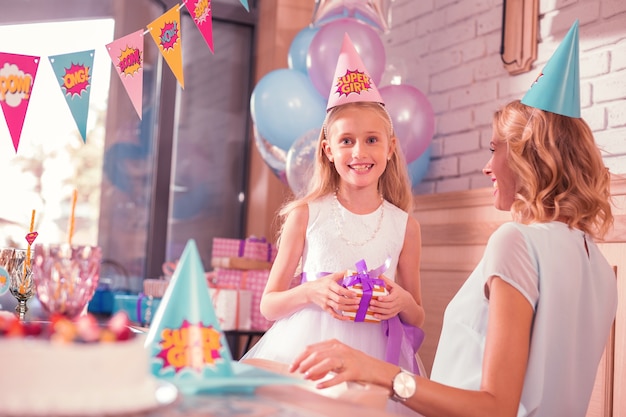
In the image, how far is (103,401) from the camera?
673 millimetres

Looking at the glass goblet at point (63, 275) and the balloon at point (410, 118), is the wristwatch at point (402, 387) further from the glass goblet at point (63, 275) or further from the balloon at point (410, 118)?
the balloon at point (410, 118)

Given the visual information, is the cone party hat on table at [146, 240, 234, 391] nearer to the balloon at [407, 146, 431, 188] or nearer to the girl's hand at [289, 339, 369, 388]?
the girl's hand at [289, 339, 369, 388]

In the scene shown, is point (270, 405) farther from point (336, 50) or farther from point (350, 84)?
point (336, 50)

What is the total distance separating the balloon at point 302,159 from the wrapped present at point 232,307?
605mm

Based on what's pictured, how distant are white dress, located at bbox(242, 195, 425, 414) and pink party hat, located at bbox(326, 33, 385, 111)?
0.30 m

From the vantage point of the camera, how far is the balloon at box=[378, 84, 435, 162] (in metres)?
2.96

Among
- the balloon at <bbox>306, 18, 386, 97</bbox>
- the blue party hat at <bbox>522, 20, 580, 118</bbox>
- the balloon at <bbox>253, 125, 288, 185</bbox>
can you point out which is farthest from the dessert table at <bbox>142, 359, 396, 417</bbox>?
the balloon at <bbox>253, 125, 288, 185</bbox>

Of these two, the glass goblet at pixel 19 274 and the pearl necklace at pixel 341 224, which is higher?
the pearl necklace at pixel 341 224

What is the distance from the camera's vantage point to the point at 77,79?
2.65 metres

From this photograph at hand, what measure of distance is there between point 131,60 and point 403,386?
6.19 ft

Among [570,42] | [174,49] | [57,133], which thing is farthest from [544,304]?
[57,133]

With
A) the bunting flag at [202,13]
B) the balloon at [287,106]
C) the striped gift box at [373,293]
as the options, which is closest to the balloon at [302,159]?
the balloon at [287,106]

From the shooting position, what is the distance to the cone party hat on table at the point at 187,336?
82 centimetres

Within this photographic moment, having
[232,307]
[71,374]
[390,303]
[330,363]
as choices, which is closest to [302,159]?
[232,307]
